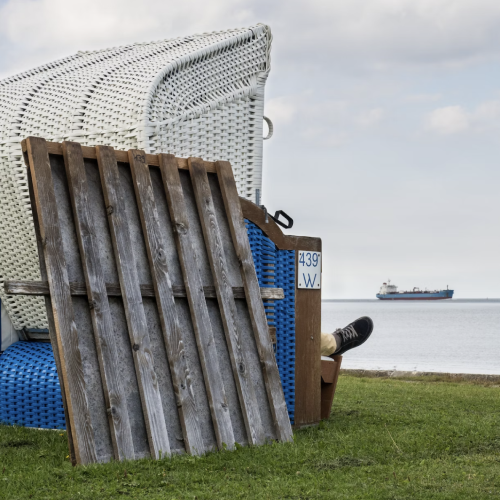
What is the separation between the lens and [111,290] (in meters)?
4.98

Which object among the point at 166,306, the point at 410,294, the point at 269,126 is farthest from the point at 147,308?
the point at 410,294

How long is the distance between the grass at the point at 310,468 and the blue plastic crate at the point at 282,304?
0.49m

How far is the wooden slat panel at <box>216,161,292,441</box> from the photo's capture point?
18.0 feet

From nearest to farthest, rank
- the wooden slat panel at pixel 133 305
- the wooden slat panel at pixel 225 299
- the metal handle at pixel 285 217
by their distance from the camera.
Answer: the wooden slat panel at pixel 133 305
the wooden slat panel at pixel 225 299
the metal handle at pixel 285 217

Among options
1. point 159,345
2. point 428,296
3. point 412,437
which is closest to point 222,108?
point 159,345

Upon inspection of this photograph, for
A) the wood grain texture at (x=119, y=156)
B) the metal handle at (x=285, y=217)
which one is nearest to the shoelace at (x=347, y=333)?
the metal handle at (x=285, y=217)

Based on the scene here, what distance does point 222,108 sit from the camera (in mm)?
7012

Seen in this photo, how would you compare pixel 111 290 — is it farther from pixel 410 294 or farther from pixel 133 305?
pixel 410 294

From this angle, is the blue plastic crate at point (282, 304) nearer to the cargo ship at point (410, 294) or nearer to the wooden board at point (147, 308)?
the wooden board at point (147, 308)

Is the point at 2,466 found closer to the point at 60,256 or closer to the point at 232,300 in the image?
the point at 60,256

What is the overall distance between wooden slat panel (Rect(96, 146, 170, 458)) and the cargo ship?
11115 cm

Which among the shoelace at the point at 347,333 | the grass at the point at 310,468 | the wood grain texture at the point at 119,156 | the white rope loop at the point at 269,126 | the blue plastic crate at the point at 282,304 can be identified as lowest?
the grass at the point at 310,468

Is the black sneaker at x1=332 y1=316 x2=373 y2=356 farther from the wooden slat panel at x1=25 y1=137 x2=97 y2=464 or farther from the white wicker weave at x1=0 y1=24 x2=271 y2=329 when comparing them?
the wooden slat panel at x1=25 y1=137 x2=97 y2=464

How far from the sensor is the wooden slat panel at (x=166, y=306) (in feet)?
16.4
